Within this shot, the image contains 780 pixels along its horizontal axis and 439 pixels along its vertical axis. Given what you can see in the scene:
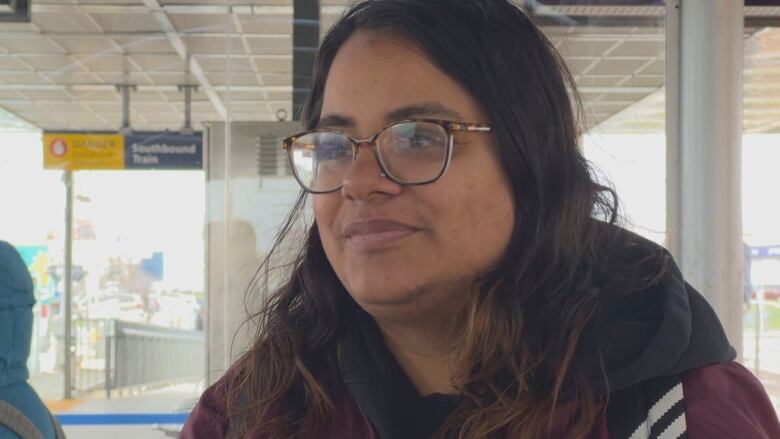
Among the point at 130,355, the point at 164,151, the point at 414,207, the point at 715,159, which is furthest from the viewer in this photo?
the point at 130,355

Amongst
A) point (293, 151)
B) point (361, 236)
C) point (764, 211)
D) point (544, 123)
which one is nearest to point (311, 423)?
point (361, 236)

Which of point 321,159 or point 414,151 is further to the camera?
point 321,159

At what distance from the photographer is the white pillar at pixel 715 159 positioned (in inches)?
115

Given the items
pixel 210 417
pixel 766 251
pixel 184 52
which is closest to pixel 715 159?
pixel 766 251

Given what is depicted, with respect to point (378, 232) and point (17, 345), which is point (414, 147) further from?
point (17, 345)

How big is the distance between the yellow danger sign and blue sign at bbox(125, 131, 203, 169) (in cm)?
6

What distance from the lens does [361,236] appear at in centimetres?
120

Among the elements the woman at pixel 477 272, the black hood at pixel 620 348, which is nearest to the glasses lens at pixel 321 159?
the woman at pixel 477 272

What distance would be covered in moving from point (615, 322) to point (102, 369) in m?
4.55

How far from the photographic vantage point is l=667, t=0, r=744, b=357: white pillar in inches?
115

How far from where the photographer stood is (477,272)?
3.98ft

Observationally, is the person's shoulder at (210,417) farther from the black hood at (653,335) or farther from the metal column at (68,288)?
the metal column at (68,288)

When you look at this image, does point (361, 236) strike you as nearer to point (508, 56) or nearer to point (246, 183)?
point (508, 56)

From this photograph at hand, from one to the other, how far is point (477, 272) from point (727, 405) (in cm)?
38
